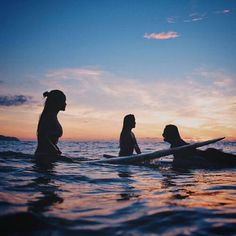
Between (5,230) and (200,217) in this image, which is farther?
(200,217)

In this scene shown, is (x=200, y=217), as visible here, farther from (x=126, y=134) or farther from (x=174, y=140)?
(x=126, y=134)

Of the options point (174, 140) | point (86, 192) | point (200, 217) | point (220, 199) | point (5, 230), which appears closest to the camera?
point (5, 230)

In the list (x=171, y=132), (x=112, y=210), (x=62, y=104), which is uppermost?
(x=62, y=104)

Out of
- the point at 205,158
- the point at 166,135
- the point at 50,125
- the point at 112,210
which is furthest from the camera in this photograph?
the point at 166,135

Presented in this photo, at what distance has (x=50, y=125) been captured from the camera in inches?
258

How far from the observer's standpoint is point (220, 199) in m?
3.51

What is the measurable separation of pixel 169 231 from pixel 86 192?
5.94 feet

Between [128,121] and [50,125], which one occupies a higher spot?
[128,121]

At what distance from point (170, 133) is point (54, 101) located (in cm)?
457

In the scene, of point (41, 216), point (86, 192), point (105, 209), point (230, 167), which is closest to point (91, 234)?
point (41, 216)

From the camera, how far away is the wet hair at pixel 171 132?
920 cm

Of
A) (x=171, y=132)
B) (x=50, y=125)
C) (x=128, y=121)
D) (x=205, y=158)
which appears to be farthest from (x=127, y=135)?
(x=50, y=125)

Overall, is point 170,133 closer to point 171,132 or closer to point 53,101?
point 171,132

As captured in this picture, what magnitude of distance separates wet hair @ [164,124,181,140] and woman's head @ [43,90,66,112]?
164 inches
